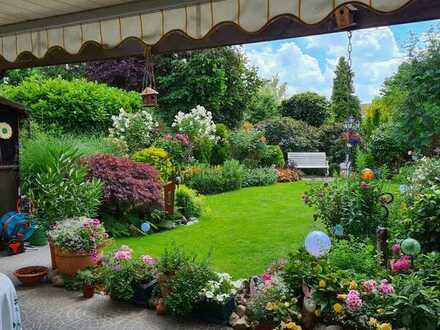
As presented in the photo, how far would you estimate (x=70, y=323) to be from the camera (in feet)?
11.3

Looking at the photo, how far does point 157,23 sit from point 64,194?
2.81 m

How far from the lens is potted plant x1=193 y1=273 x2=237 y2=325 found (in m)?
3.29

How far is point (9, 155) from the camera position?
5.99 m

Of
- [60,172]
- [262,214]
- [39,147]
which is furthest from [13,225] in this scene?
[262,214]

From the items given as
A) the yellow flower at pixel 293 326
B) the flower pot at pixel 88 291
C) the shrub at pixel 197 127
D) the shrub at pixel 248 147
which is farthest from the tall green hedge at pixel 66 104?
the yellow flower at pixel 293 326

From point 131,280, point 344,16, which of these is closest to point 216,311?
point 131,280

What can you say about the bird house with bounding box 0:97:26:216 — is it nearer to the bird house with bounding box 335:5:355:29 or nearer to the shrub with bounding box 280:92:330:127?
the bird house with bounding box 335:5:355:29

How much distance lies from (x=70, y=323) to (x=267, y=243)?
2.91m

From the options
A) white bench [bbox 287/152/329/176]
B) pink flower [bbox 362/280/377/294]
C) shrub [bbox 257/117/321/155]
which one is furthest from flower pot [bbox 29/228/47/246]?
shrub [bbox 257/117/321/155]

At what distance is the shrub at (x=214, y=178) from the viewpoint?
32.0 feet

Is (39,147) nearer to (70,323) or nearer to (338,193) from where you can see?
(70,323)

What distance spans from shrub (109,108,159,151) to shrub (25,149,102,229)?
10.7 feet

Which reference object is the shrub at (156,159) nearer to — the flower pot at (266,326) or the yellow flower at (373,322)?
the flower pot at (266,326)

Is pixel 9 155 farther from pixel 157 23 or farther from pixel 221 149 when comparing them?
pixel 221 149
